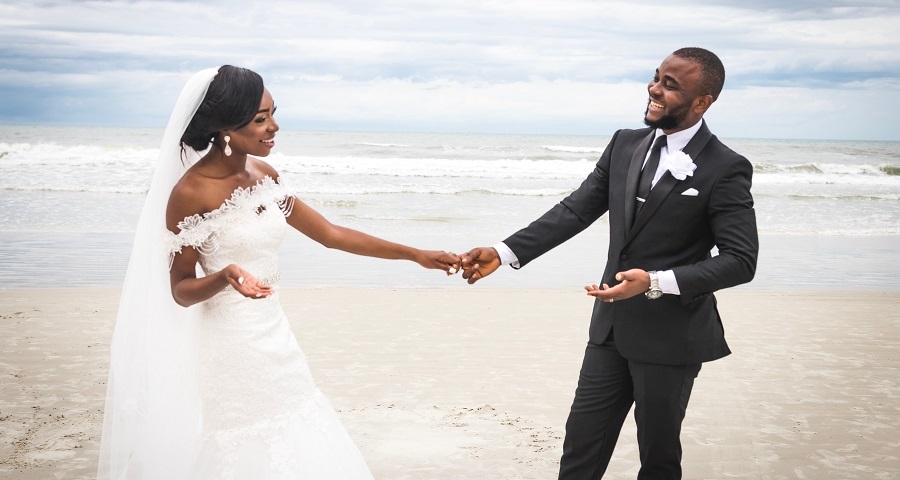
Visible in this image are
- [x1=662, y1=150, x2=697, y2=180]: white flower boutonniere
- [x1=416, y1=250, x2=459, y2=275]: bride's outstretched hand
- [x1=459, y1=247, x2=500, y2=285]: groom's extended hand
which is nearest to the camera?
[x1=662, y1=150, x2=697, y2=180]: white flower boutonniere

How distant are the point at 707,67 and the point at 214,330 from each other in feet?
6.79

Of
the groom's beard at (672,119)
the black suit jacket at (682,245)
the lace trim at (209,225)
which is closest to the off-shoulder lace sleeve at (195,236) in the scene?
the lace trim at (209,225)

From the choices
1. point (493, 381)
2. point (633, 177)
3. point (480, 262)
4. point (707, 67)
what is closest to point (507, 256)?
point (480, 262)

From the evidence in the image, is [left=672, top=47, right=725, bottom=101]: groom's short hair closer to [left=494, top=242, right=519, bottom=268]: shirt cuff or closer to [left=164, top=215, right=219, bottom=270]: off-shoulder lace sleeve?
[left=494, top=242, right=519, bottom=268]: shirt cuff

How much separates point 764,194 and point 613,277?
21336mm

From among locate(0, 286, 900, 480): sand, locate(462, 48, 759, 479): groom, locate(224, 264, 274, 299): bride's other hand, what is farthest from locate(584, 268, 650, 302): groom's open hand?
locate(0, 286, 900, 480): sand

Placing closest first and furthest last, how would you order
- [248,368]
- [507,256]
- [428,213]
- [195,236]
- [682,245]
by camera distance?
[195,236], [248,368], [682,245], [507,256], [428,213]

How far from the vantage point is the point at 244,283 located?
275cm

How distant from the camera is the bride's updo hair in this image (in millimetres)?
2998

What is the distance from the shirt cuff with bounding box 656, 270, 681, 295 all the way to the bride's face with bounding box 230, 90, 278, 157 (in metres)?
1.48

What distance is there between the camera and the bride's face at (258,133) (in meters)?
3.04

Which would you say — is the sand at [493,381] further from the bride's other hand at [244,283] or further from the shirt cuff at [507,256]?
the bride's other hand at [244,283]

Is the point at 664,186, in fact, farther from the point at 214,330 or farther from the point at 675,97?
the point at 214,330

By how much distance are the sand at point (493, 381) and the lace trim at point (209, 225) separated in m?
2.07
